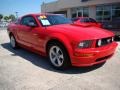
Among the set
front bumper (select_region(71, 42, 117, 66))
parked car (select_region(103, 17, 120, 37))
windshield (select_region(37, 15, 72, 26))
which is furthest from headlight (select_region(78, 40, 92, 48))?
parked car (select_region(103, 17, 120, 37))

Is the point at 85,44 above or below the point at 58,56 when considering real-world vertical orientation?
above

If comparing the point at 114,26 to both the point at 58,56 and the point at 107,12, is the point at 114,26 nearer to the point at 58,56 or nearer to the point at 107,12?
the point at 58,56

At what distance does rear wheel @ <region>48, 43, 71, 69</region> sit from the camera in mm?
4711

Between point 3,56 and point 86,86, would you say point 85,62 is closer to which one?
point 86,86

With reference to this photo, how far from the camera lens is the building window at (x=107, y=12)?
21155mm

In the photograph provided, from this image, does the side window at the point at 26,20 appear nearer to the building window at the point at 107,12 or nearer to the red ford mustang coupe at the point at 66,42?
the red ford mustang coupe at the point at 66,42

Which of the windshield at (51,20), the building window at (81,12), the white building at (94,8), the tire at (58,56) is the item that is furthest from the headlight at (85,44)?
the building window at (81,12)

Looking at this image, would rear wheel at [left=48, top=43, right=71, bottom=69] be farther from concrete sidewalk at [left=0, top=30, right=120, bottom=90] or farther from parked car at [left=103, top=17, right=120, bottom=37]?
parked car at [left=103, top=17, right=120, bottom=37]

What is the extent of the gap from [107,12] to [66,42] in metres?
18.8

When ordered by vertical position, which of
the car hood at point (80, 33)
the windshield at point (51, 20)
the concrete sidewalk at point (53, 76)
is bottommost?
the concrete sidewalk at point (53, 76)

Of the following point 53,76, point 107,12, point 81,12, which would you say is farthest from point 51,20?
point 81,12

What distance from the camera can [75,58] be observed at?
4488mm

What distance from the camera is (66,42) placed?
4.61 meters

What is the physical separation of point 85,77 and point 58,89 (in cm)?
87
